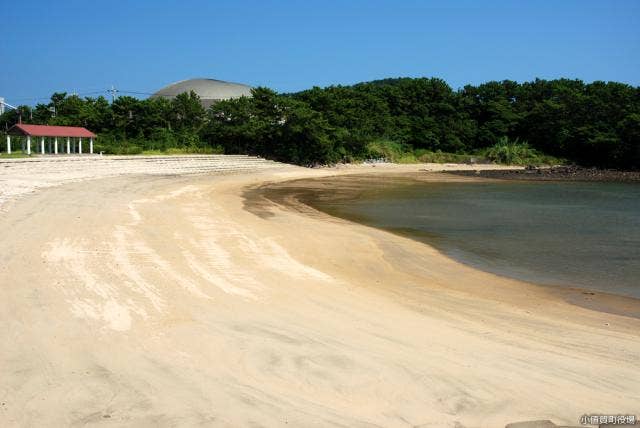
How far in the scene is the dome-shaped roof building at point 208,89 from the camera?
243 ft

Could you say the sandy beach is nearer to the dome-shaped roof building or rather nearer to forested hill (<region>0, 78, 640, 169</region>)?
forested hill (<region>0, 78, 640, 169</region>)

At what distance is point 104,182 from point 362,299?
1932 cm

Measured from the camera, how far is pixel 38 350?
5.64 m

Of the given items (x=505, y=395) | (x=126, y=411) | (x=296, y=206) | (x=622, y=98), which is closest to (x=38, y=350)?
(x=126, y=411)

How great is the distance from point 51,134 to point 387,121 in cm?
3743

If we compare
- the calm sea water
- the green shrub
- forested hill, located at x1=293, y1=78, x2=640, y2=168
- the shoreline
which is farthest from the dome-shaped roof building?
the calm sea water

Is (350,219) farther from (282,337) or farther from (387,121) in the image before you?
(387,121)

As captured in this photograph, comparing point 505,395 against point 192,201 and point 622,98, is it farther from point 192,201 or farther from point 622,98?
point 622,98

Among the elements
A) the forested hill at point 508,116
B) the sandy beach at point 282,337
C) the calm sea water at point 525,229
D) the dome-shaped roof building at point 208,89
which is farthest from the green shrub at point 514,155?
the sandy beach at point 282,337

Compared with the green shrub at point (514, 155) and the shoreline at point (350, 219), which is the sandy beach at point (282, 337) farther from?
the green shrub at point (514, 155)

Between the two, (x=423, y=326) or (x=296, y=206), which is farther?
(x=296, y=206)

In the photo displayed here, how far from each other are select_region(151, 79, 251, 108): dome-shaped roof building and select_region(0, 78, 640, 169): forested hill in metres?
14.4

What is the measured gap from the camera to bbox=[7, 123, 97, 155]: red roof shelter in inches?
1486

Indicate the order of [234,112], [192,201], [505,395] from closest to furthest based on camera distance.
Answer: [505,395], [192,201], [234,112]
